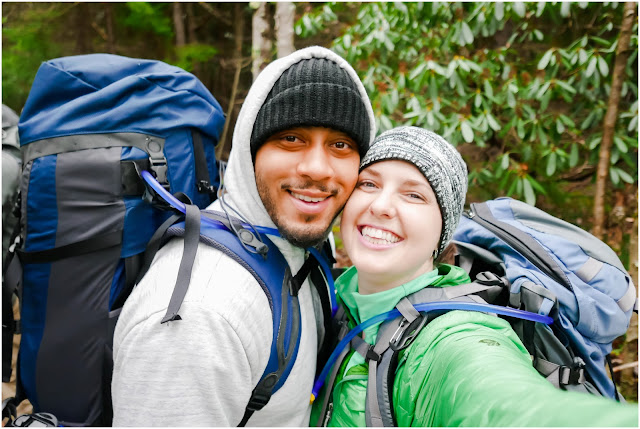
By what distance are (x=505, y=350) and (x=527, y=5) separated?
3.04m

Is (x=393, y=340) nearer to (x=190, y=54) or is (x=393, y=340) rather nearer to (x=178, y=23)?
(x=190, y=54)

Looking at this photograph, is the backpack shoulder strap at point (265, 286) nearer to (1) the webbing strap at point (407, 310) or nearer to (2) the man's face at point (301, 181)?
(2) the man's face at point (301, 181)

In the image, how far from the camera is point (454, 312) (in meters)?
1.36

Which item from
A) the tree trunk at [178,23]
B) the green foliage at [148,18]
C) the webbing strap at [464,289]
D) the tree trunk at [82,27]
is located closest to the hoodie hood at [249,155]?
the webbing strap at [464,289]

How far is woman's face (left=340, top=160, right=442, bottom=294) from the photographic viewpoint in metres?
1.54

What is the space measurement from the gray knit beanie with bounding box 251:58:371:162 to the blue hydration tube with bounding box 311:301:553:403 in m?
0.69

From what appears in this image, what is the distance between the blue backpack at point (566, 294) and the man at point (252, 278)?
2.31 feet

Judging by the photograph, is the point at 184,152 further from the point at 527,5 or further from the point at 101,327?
the point at 527,5

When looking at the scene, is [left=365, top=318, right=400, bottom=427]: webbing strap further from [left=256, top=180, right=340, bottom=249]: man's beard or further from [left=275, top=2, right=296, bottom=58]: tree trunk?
[left=275, top=2, right=296, bottom=58]: tree trunk

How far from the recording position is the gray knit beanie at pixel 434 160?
155 centimetres

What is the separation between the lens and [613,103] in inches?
118

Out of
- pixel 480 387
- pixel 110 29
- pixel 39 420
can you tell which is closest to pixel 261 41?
pixel 110 29

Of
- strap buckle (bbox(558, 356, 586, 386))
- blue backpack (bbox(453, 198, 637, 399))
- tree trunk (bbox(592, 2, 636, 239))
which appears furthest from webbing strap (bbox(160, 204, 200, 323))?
tree trunk (bbox(592, 2, 636, 239))

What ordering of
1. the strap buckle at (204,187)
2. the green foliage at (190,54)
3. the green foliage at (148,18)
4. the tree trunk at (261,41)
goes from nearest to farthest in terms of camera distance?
the strap buckle at (204,187) → the tree trunk at (261,41) → the green foliage at (148,18) → the green foliage at (190,54)
